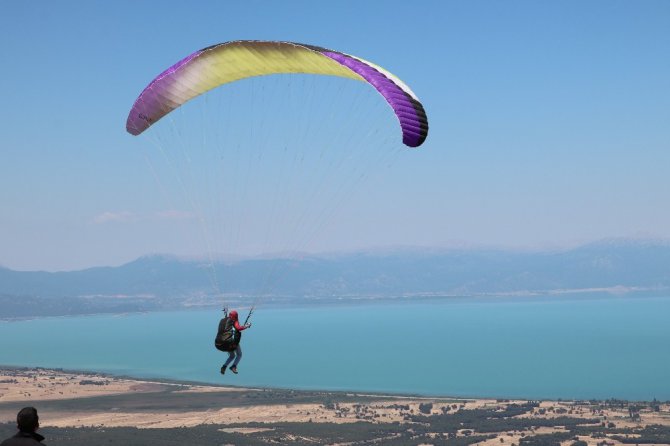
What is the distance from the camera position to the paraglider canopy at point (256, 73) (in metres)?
19.2

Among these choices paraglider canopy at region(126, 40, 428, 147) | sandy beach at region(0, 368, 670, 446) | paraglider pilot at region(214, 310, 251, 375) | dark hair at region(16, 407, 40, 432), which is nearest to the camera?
dark hair at region(16, 407, 40, 432)

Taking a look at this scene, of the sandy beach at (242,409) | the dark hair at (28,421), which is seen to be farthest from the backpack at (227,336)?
the sandy beach at (242,409)

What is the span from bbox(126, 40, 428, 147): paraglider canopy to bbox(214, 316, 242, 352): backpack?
6.53 metres

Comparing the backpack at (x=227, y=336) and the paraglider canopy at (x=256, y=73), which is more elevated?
the paraglider canopy at (x=256, y=73)

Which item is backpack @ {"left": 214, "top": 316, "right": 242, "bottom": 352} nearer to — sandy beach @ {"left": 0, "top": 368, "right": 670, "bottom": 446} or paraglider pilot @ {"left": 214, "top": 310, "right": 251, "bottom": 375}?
paraglider pilot @ {"left": 214, "top": 310, "right": 251, "bottom": 375}

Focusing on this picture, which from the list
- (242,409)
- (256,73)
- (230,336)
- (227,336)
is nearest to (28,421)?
(227,336)

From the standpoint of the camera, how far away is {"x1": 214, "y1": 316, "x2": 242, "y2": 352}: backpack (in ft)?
69.7

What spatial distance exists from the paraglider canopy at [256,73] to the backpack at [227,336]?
257 inches

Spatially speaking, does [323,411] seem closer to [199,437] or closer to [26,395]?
[199,437]

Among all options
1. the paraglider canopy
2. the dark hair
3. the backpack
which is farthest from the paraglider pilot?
the dark hair

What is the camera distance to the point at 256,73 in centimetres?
2273

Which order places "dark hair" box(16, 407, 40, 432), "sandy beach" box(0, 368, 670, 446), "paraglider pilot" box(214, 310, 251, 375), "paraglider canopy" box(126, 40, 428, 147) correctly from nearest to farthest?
1. "dark hair" box(16, 407, 40, 432)
2. "paraglider canopy" box(126, 40, 428, 147)
3. "paraglider pilot" box(214, 310, 251, 375)
4. "sandy beach" box(0, 368, 670, 446)

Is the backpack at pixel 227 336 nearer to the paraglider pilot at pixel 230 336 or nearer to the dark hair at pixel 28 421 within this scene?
the paraglider pilot at pixel 230 336

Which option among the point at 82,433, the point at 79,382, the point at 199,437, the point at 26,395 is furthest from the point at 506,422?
the point at 79,382
